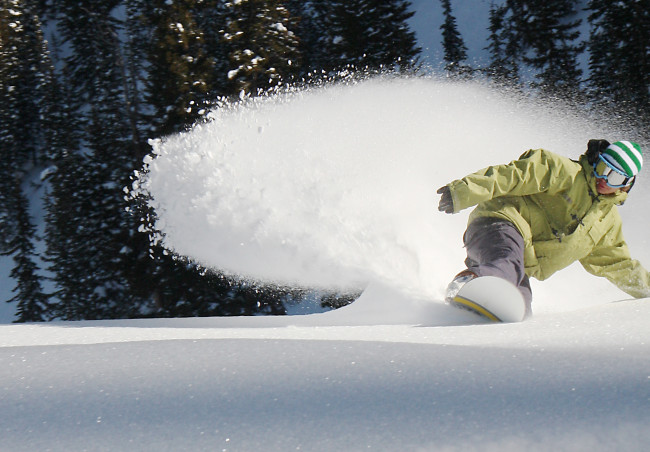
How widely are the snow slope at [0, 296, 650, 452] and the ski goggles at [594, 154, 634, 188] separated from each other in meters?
2.19

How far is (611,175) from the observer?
4.17 m

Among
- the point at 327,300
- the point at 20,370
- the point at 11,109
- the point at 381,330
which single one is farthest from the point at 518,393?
the point at 11,109

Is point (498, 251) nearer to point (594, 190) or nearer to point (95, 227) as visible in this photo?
point (594, 190)

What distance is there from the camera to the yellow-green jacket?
13.7 ft

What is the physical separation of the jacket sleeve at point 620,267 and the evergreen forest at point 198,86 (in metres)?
11.2

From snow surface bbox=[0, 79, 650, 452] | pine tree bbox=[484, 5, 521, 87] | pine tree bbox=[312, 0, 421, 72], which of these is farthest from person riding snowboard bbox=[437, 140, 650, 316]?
pine tree bbox=[484, 5, 521, 87]

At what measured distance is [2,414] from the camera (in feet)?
4.45

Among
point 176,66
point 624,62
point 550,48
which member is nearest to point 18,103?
point 176,66

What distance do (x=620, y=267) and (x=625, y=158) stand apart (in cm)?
95

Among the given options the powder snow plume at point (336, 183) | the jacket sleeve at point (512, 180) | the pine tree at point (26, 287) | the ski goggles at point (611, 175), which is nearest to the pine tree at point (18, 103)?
the pine tree at point (26, 287)

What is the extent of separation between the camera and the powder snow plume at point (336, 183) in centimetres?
590

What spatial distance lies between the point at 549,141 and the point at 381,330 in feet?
25.1

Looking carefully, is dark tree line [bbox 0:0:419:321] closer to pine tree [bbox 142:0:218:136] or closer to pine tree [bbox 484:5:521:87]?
pine tree [bbox 142:0:218:136]

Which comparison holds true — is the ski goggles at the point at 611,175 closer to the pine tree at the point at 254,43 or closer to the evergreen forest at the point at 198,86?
the evergreen forest at the point at 198,86
